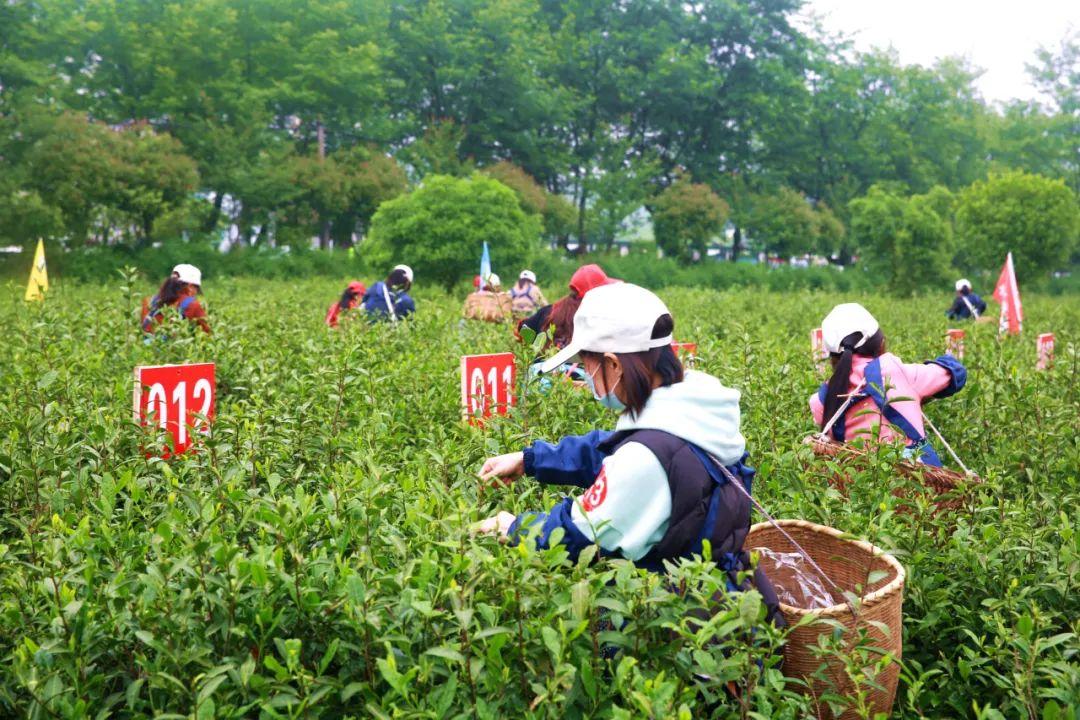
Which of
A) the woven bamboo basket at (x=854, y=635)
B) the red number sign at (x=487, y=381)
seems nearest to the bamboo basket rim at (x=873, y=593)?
the woven bamboo basket at (x=854, y=635)

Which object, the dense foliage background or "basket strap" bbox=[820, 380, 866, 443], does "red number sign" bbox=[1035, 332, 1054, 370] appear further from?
the dense foliage background

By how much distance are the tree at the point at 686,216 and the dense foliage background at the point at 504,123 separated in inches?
4.4

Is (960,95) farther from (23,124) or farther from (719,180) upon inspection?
(23,124)

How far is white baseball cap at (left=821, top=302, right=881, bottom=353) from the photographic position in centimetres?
391

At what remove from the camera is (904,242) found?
24.4 metres

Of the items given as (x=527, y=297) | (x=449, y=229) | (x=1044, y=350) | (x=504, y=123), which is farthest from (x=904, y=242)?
(x=1044, y=350)

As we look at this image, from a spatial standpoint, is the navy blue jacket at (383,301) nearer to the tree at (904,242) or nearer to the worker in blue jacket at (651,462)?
the worker in blue jacket at (651,462)

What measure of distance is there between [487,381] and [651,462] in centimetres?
238

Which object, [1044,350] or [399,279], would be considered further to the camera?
[399,279]

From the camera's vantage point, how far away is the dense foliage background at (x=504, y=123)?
896 inches

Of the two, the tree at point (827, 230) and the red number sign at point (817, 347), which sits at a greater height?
the tree at point (827, 230)

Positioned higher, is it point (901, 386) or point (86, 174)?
point (86, 174)

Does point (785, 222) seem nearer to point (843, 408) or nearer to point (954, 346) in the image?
point (954, 346)

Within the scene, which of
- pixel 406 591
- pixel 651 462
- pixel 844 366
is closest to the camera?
pixel 406 591
